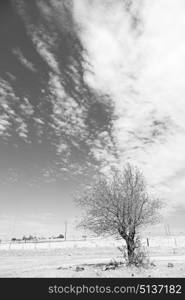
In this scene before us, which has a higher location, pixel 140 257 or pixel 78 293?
pixel 140 257

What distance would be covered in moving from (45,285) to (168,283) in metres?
5.57

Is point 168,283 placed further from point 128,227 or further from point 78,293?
point 128,227

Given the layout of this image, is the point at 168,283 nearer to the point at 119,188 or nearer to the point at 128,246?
the point at 128,246

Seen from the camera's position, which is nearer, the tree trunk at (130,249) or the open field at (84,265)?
the open field at (84,265)

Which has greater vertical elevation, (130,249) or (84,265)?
(130,249)

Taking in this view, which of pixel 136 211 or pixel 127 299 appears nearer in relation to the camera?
pixel 127 299

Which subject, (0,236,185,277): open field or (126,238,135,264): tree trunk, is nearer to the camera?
(0,236,185,277): open field


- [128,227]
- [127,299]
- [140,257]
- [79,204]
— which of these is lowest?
[127,299]

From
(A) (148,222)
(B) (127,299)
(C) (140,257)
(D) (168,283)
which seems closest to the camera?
(B) (127,299)

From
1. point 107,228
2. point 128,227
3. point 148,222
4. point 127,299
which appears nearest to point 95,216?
point 107,228

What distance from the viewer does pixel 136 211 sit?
23.1 metres

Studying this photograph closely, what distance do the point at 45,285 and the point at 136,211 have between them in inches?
477

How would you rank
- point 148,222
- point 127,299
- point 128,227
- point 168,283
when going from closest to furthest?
point 127,299 < point 168,283 < point 128,227 < point 148,222

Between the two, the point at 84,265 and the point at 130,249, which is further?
the point at 84,265
